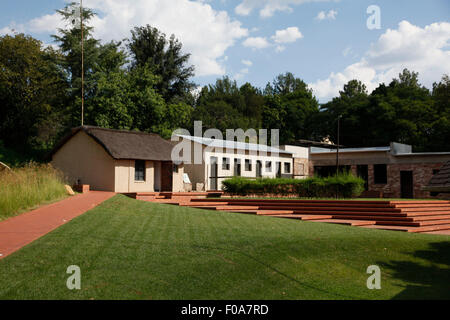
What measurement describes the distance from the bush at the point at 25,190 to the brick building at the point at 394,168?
69.6 ft

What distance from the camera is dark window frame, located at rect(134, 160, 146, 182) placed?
23.4 meters

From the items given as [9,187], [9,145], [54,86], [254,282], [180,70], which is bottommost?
[254,282]

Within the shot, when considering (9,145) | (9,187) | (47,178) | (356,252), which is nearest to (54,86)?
(9,145)

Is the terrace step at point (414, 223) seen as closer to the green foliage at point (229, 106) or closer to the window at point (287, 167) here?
the window at point (287, 167)

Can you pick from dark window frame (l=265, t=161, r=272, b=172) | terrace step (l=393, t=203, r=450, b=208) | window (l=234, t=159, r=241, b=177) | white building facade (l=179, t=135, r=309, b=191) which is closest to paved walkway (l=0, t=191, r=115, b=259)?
terrace step (l=393, t=203, r=450, b=208)

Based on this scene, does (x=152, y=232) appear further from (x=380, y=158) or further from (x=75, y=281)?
(x=380, y=158)

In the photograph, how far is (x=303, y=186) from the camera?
20.6 meters

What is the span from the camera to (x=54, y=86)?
3403cm

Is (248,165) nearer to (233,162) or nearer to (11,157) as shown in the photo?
(233,162)

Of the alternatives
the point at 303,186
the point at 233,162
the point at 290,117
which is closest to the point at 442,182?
the point at 303,186

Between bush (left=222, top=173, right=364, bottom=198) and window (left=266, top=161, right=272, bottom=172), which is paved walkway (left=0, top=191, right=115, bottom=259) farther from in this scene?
window (left=266, top=161, right=272, bottom=172)

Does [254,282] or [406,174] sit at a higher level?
[406,174]

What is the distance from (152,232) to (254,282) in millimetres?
4050

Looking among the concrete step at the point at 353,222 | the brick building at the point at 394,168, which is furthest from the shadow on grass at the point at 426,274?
the brick building at the point at 394,168
